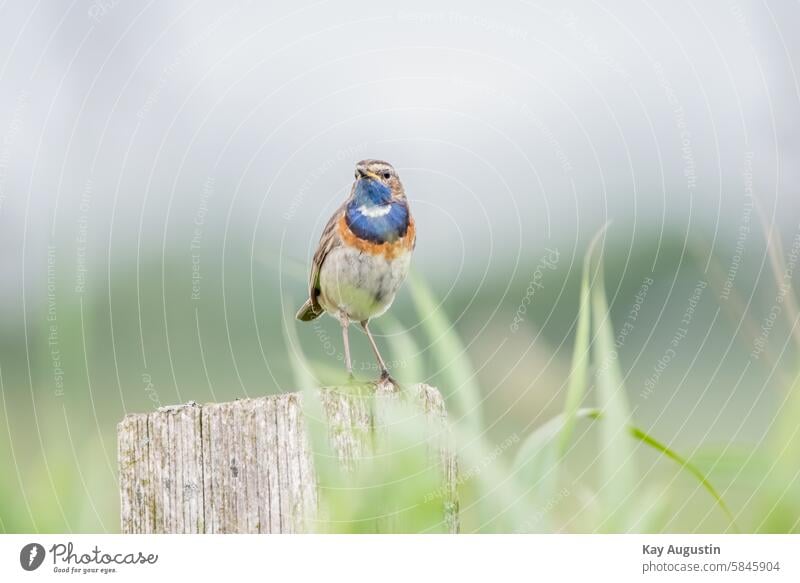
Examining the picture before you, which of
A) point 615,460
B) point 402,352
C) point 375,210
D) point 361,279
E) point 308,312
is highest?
point 375,210

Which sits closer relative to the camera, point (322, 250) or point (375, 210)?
point (375, 210)

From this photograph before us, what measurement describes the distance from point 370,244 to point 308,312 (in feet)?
1.75

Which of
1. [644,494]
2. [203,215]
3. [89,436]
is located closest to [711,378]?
[644,494]

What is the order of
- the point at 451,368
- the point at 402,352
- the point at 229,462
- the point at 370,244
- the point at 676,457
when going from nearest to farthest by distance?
the point at 229,462 → the point at 676,457 → the point at 451,368 → the point at 402,352 → the point at 370,244

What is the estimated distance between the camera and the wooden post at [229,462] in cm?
296

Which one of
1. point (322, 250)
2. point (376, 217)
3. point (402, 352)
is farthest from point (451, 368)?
point (322, 250)

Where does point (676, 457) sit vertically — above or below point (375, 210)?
below

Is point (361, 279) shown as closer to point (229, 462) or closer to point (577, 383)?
point (577, 383)

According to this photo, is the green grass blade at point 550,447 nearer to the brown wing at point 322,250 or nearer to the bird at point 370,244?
the bird at point 370,244

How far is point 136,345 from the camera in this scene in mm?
5047

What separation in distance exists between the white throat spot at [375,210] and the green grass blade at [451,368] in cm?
39

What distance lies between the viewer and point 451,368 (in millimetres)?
3613

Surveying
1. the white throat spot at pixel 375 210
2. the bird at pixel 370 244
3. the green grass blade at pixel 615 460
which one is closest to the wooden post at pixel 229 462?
the green grass blade at pixel 615 460
